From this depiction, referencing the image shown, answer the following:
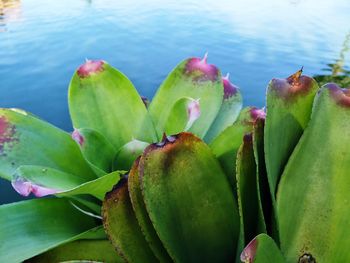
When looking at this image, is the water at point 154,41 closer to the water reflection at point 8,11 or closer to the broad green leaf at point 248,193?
the water reflection at point 8,11

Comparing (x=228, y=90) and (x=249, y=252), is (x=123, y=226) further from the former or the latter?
(x=228, y=90)

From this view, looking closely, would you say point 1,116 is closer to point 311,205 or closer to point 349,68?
point 311,205

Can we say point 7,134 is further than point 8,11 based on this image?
No

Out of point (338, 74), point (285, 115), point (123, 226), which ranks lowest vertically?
point (338, 74)

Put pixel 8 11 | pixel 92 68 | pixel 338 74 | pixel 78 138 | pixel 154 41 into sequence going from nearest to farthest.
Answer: pixel 78 138 → pixel 92 68 → pixel 338 74 → pixel 154 41 → pixel 8 11

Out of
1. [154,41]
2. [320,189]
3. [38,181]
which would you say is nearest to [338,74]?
[154,41]

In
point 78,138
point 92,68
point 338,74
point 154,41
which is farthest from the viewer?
point 154,41
